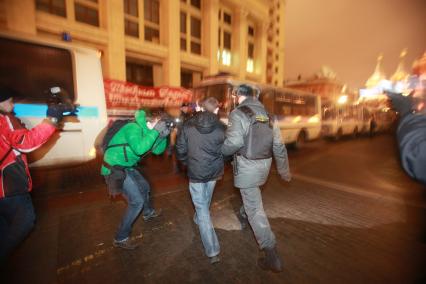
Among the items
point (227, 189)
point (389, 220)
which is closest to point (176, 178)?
point (227, 189)

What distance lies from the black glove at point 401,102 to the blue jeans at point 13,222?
336 cm

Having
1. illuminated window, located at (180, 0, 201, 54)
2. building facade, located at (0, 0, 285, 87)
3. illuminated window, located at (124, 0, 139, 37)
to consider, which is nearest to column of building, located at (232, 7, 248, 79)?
building facade, located at (0, 0, 285, 87)

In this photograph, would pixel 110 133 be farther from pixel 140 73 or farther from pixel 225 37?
pixel 225 37

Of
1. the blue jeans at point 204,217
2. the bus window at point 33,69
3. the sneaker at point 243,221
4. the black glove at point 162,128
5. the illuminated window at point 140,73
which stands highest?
the illuminated window at point 140,73

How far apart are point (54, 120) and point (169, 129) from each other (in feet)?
3.86

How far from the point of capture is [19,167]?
7.26 feet

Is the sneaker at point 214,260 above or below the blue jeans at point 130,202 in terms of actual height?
below

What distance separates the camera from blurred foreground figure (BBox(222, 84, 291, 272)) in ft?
8.57

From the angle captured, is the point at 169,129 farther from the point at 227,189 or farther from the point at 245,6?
the point at 245,6

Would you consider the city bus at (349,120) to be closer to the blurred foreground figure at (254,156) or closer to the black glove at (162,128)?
the blurred foreground figure at (254,156)

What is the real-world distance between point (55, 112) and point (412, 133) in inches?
120

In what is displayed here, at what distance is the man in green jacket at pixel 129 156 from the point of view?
2.64 meters

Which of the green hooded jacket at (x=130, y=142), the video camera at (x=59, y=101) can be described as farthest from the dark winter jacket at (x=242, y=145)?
the video camera at (x=59, y=101)

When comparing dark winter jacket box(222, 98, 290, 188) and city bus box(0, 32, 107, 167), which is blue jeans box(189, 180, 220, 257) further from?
city bus box(0, 32, 107, 167)
